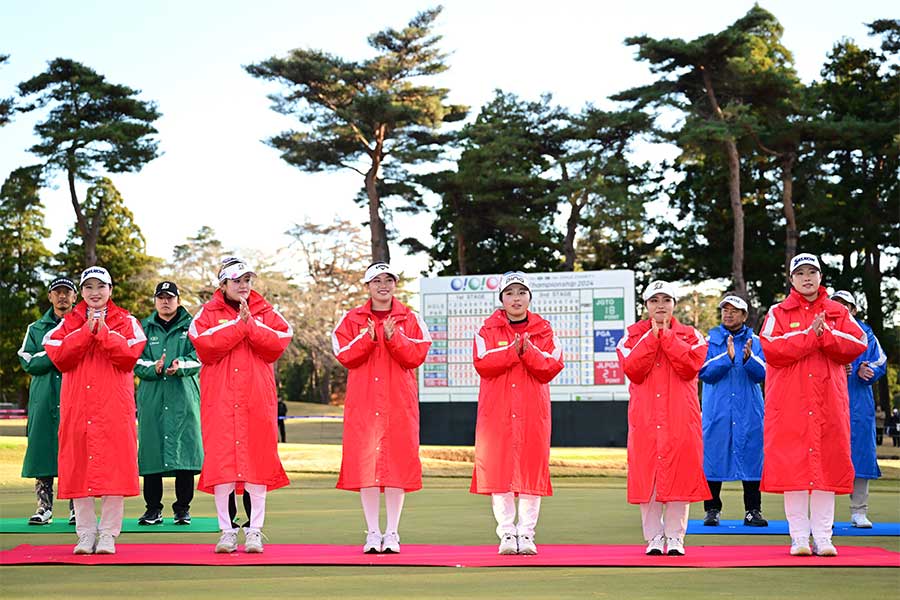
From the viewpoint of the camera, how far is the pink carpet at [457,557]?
7062 mm

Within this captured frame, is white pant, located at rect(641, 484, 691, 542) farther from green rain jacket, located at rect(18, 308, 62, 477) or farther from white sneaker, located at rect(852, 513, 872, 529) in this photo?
green rain jacket, located at rect(18, 308, 62, 477)

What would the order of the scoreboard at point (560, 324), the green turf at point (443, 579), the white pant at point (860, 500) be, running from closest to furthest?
the green turf at point (443, 579) < the white pant at point (860, 500) < the scoreboard at point (560, 324)

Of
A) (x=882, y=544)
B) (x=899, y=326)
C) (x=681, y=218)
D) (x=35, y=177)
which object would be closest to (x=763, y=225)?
(x=681, y=218)

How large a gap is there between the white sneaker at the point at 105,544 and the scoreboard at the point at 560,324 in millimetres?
16175

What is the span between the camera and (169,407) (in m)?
9.71

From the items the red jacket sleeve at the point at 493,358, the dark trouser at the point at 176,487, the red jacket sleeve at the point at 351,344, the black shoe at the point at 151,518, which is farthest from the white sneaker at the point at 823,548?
the black shoe at the point at 151,518

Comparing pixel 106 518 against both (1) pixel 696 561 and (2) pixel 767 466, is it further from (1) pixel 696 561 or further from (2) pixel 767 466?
(2) pixel 767 466

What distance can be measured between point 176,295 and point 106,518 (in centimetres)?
259

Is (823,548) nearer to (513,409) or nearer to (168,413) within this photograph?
(513,409)

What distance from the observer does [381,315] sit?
320 inches

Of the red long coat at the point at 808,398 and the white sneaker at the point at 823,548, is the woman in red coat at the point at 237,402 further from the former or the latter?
the white sneaker at the point at 823,548

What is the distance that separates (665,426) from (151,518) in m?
4.59

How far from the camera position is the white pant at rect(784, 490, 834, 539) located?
25.0ft

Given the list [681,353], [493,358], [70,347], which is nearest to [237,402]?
[70,347]
